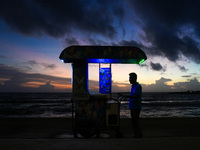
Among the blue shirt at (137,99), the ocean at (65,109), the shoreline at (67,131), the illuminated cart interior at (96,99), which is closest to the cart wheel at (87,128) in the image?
the illuminated cart interior at (96,99)

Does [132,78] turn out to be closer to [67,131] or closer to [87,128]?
[87,128]

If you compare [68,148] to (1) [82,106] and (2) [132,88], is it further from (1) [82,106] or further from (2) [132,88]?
(2) [132,88]

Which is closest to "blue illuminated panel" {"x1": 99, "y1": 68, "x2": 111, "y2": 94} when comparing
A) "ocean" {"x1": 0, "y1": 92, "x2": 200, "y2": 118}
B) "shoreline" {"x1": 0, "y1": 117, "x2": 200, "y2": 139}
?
"shoreline" {"x1": 0, "y1": 117, "x2": 200, "y2": 139}

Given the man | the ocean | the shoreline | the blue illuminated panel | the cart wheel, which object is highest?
the blue illuminated panel

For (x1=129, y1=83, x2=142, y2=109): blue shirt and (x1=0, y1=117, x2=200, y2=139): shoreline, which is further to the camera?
(x1=0, y1=117, x2=200, y2=139): shoreline

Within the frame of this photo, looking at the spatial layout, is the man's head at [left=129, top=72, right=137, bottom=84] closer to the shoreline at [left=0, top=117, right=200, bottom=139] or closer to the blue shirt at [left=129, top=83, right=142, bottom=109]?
the blue shirt at [left=129, top=83, right=142, bottom=109]

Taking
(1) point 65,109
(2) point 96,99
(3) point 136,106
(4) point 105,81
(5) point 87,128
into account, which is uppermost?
(4) point 105,81

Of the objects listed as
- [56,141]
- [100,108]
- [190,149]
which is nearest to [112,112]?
[100,108]

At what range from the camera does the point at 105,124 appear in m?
5.23

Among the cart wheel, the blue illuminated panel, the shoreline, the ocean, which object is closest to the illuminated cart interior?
the cart wheel

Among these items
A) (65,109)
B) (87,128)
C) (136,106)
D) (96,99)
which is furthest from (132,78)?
(65,109)

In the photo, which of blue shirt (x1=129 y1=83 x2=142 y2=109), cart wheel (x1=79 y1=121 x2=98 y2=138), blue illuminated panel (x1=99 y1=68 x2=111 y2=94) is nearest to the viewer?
blue shirt (x1=129 y1=83 x2=142 y2=109)

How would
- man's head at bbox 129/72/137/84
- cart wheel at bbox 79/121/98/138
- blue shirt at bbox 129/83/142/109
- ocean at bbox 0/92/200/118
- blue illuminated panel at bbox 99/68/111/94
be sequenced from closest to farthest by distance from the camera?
blue shirt at bbox 129/83/142/109, man's head at bbox 129/72/137/84, cart wheel at bbox 79/121/98/138, blue illuminated panel at bbox 99/68/111/94, ocean at bbox 0/92/200/118

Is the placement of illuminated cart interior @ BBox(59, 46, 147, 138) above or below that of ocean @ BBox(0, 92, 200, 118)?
above
